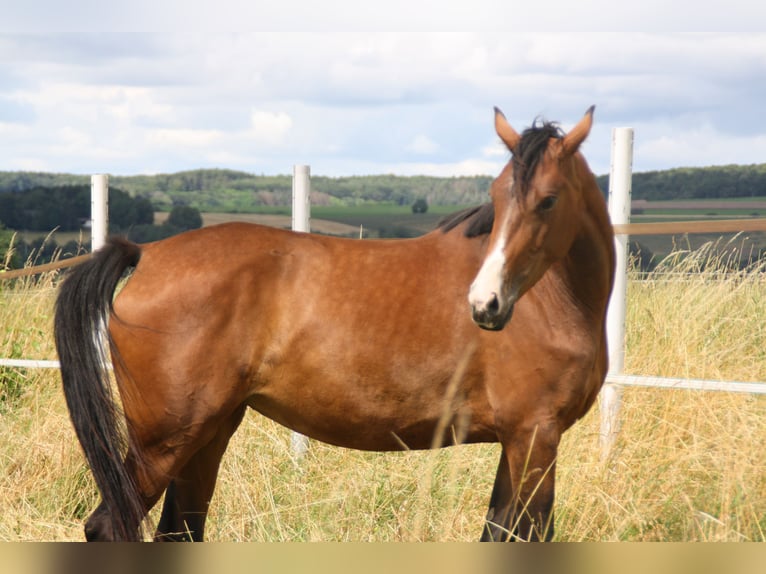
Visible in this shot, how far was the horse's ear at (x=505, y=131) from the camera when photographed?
2977mm

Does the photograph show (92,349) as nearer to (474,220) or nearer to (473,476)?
(474,220)

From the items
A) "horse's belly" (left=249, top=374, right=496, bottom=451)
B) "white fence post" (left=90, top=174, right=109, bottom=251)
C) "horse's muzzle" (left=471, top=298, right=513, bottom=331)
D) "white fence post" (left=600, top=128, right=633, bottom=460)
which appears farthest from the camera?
"white fence post" (left=90, top=174, right=109, bottom=251)

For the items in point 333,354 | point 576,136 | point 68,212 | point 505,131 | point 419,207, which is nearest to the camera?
point 576,136

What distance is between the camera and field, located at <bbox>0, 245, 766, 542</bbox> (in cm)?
373

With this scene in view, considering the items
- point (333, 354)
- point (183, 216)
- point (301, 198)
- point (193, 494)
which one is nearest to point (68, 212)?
point (183, 216)

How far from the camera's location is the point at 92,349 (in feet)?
10.6

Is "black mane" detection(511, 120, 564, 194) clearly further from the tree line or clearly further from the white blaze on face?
the tree line

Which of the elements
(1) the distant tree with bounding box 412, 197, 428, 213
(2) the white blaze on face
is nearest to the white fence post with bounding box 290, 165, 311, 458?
(2) the white blaze on face

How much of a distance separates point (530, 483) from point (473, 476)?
161cm

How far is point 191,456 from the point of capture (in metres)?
3.26

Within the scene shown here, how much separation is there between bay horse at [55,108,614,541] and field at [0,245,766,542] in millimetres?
335

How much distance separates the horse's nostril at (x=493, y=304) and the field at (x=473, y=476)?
28.6 inches

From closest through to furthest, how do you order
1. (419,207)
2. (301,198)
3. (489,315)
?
1. (489,315)
2. (301,198)
3. (419,207)

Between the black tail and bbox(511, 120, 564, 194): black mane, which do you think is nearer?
bbox(511, 120, 564, 194): black mane
